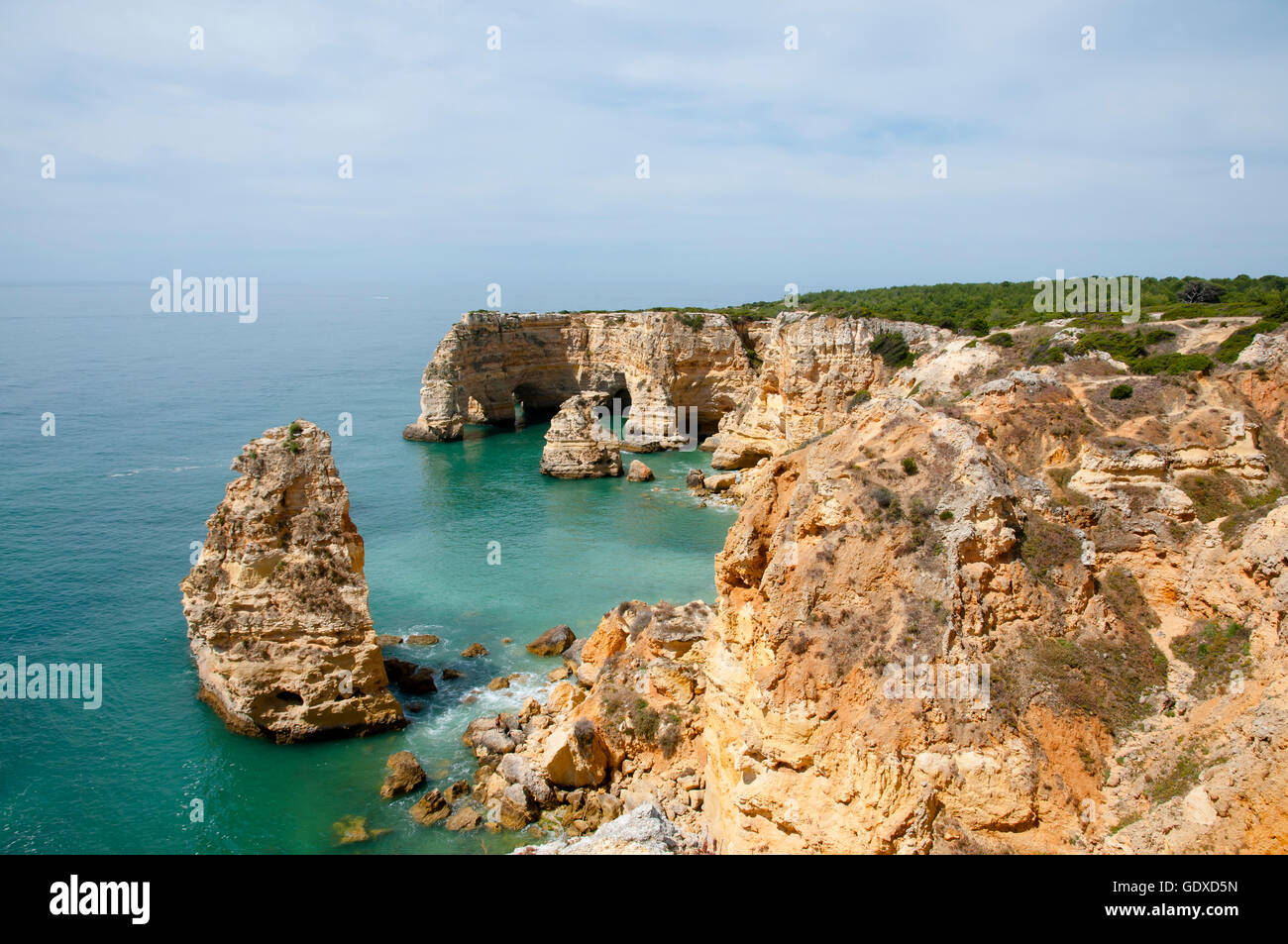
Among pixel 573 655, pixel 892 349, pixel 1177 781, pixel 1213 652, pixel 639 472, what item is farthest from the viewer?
pixel 639 472

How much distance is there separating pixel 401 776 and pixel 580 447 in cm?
4063

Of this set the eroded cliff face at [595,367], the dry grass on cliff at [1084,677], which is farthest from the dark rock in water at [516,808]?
the eroded cliff face at [595,367]

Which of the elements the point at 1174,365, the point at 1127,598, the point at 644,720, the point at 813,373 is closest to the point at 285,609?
the point at 644,720

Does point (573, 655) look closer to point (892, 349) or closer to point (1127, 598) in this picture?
point (1127, 598)

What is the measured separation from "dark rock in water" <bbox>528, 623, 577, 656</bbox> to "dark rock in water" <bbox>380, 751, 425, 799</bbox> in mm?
8275

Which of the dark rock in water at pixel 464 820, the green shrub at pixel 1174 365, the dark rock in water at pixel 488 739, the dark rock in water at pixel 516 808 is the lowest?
the dark rock in water at pixel 464 820

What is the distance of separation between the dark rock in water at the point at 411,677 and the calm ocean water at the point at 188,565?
0.73 m

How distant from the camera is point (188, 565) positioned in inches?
1547

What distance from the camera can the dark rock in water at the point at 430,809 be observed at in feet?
71.0

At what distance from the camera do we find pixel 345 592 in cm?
2630

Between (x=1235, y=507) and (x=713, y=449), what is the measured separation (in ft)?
170

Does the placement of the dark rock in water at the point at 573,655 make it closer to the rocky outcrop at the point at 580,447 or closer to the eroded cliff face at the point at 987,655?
the eroded cliff face at the point at 987,655

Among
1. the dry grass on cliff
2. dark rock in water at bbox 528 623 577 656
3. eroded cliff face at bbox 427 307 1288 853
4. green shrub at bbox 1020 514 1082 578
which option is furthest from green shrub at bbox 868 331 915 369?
the dry grass on cliff

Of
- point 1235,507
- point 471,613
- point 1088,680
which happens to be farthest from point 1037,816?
point 471,613
